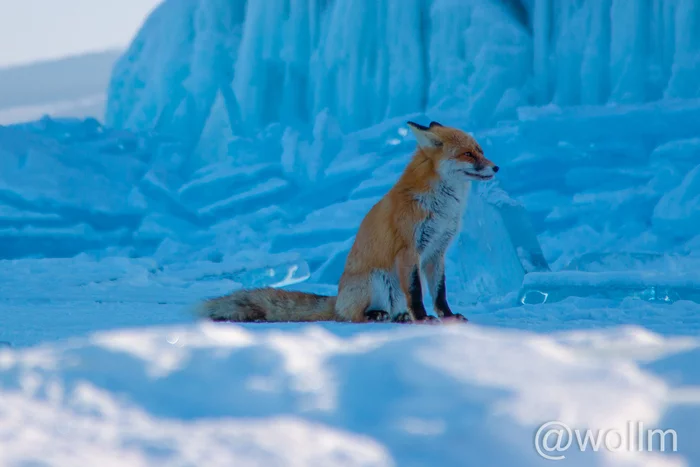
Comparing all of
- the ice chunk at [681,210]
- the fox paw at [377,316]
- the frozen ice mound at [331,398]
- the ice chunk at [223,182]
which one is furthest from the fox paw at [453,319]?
the ice chunk at [223,182]

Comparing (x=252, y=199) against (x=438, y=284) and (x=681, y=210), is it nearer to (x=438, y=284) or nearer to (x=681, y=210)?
(x=681, y=210)

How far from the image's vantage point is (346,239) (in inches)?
266

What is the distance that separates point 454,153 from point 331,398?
1197 mm

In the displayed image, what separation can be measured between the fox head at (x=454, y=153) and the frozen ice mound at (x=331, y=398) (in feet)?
2.92

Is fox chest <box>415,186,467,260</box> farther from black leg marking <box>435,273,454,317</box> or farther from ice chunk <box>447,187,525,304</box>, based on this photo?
ice chunk <box>447,187,525,304</box>

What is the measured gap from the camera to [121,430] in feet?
3.44

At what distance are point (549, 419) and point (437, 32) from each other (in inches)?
265

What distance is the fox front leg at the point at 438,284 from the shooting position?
229 cm

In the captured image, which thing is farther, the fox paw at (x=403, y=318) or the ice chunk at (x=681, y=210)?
the ice chunk at (x=681, y=210)

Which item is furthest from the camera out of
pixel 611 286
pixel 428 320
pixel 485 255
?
pixel 485 255

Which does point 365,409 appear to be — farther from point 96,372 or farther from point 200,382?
point 96,372

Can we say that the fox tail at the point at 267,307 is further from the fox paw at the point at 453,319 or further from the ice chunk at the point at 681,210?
the ice chunk at the point at 681,210

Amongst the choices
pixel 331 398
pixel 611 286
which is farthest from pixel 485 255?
pixel 331 398

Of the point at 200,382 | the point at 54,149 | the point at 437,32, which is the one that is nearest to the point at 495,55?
the point at 437,32
